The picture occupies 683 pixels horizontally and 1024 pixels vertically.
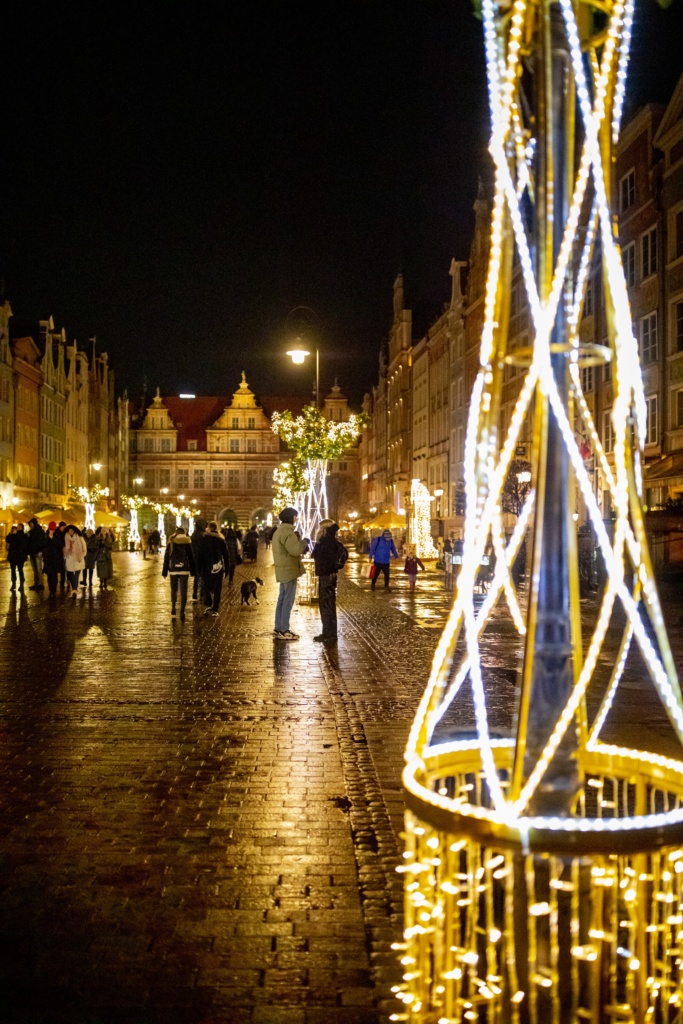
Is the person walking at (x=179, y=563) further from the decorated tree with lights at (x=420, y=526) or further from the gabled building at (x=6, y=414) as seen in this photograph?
the gabled building at (x=6, y=414)

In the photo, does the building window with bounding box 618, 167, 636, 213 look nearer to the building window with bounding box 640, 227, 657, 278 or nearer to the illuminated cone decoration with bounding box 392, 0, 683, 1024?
the building window with bounding box 640, 227, 657, 278

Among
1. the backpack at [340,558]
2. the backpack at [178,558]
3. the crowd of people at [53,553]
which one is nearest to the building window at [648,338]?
the crowd of people at [53,553]

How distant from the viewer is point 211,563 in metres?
18.2

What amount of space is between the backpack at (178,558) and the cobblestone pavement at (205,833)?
5.68 metres

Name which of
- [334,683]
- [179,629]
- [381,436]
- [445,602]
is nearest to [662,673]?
[334,683]

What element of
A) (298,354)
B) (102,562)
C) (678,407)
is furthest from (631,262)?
(102,562)

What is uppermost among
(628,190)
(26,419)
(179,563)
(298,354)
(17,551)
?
(628,190)

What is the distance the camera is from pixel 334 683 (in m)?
10.7

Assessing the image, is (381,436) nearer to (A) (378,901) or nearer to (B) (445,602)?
(B) (445,602)

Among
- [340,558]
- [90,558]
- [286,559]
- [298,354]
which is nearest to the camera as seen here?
[286,559]

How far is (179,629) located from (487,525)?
1320 cm

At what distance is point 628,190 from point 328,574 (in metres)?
21.5

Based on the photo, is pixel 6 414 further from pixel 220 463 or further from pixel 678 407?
pixel 220 463

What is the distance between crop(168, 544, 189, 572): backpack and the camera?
18.0 meters
